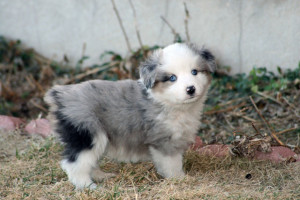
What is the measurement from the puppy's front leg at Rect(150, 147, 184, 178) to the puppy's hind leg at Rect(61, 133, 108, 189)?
0.49 m

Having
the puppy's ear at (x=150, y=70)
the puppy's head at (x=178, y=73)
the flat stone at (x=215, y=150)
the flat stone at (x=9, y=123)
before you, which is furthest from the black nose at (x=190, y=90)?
the flat stone at (x=9, y=123)

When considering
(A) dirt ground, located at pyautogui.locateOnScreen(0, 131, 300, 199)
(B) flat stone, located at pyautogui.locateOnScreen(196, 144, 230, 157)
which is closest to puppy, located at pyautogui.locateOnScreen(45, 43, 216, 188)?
(A) dirt ground, located at pyautogui.locateOnScreen(0, 131, 300, 199)

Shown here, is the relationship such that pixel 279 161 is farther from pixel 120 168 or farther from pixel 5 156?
pixel 5 156

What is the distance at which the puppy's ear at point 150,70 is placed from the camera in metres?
4.29

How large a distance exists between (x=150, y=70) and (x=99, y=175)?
1188 mm

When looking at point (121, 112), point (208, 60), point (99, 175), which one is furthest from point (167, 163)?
point (208, 60)

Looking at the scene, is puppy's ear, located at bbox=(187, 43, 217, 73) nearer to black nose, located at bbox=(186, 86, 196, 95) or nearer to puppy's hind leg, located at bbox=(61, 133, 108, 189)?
black nose, located at bbox=(186, 86, 196, 95)

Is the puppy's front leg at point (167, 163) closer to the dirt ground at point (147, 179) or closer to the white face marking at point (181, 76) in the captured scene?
the dirt ground at point (147, 179)

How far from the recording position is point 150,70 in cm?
433

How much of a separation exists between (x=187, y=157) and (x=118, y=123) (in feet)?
3.28

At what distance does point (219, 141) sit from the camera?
231 inches

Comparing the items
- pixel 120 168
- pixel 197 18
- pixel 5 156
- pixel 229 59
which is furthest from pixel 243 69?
pixel 5 156

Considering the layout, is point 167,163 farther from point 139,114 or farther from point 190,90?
point 190,90

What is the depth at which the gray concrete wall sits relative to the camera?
6723mm
